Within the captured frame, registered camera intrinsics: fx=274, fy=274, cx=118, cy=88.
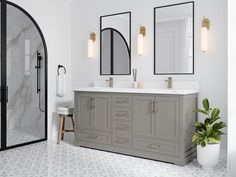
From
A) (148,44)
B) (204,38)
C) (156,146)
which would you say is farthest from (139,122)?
(204,38)

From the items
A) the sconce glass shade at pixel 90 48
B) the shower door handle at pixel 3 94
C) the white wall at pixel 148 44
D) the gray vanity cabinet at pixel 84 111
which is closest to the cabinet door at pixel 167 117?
the white wall at pixel 148 44

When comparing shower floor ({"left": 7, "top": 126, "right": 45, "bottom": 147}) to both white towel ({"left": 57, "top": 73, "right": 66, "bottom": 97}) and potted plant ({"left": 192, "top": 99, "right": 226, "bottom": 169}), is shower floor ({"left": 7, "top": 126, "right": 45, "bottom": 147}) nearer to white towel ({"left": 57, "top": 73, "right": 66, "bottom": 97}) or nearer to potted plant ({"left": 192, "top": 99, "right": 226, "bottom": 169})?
white towel ({"left": 57, "top": 73, "right": 66, "bottom": 97})

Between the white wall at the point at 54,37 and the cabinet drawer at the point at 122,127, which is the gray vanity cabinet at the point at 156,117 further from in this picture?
the white wall at the point at 54,37

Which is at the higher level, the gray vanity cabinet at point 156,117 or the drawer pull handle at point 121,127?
the gray vanity cabinet at point 156,117

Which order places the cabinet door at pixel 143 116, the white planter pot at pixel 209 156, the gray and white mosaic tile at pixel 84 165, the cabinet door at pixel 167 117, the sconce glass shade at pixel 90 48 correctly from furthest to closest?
1. the sconce glass shade at pixel 90 48
2. the cabinet door at pixel 143 116
3. the cabinet door at pixel 167 117
4. the white planter pot at pixel 209 156
5. the gray and white mosaic tile at pixel 84 165

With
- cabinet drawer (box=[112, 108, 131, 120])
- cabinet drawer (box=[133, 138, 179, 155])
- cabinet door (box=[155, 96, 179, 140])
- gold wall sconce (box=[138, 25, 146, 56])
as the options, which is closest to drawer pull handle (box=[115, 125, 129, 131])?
cabinet drawer (box=[112, 108, 131, 120])

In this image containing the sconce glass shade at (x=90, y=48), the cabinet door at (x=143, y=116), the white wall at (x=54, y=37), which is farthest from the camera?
the sconce glass shade at (x=90, y=48)

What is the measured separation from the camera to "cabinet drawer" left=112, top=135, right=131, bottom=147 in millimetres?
3946

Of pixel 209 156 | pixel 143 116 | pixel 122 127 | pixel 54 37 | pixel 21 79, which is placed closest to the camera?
pixel 209 156

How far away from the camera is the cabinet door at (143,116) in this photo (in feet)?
12.2

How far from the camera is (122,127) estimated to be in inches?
157

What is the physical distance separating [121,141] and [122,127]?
0.21 m

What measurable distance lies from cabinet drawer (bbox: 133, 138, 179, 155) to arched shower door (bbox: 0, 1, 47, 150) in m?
1.85

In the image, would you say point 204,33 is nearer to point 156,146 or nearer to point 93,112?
point 156,146
